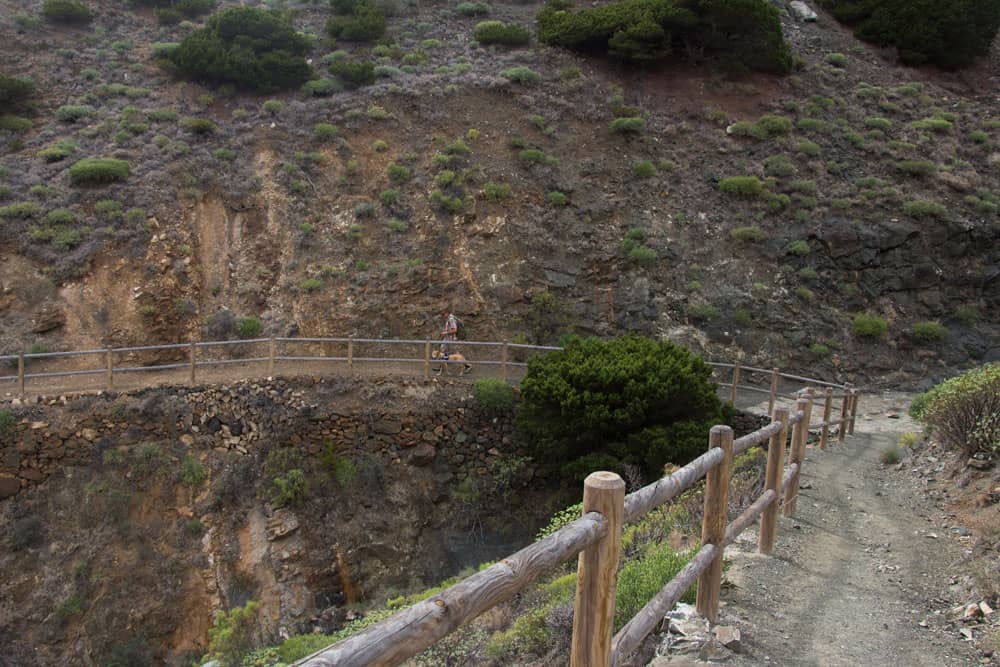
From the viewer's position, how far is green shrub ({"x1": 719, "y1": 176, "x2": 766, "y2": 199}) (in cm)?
2006

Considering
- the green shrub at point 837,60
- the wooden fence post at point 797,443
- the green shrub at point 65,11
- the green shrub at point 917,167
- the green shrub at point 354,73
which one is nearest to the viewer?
the wooden fence post at point 797,443

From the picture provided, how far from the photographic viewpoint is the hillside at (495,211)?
16297 mm

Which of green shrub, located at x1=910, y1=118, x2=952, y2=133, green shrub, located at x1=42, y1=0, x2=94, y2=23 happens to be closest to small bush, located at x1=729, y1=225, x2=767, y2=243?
green shrub, located at x1=910, y1=118, x2=952, y2=133

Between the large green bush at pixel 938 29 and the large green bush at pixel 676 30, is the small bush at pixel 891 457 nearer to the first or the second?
the large green bush at pixel 676 30

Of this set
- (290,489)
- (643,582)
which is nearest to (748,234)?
(290,489)

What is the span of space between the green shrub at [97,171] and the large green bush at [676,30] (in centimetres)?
1607

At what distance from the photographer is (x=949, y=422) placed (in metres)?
7.89

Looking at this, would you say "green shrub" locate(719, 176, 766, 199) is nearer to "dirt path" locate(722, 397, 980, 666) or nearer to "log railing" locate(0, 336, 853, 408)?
"log railing" locate(0, 336, 853, 408)

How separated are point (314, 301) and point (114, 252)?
4872 millimetres

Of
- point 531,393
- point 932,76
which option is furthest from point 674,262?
point 932,76

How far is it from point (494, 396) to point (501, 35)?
17585 millimetres

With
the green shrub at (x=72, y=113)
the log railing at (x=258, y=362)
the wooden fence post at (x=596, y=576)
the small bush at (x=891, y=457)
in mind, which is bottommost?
the log railing at (x=258, y=362)

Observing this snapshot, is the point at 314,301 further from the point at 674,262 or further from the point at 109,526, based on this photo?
the point at 674,262

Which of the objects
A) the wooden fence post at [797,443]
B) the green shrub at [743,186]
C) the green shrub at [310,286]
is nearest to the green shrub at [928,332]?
the green shrub at [743,186]
